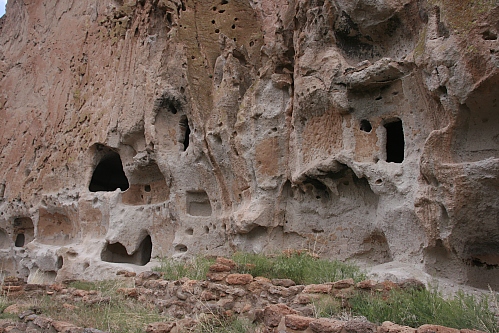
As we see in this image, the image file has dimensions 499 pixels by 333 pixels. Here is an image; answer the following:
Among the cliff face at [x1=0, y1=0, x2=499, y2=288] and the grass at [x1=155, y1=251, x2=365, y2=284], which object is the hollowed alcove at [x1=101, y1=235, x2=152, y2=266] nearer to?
the cliff face at [x1=0, y1=0, x2=499, y2=288]

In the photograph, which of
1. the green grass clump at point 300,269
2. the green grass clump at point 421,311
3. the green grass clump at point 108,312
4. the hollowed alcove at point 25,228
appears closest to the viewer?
the green grass clump at point 421,311

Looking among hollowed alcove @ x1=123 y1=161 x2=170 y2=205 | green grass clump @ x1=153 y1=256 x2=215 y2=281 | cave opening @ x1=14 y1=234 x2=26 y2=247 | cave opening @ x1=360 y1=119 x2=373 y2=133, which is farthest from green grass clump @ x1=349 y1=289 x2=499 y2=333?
cave opening @ x1=14 y1=234 x2=26 y2=247

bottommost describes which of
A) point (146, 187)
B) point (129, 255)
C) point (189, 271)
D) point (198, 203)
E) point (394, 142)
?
point (129, 255)

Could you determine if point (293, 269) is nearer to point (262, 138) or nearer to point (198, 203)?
point (262, 138)

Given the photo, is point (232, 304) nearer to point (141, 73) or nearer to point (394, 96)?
point (394, 96)

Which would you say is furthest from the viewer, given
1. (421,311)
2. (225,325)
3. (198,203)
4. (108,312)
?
(198,203)

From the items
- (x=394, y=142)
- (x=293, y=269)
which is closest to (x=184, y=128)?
(x=394, y=142)

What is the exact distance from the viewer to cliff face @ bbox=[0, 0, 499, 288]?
5.73m

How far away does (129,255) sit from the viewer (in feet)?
35.9

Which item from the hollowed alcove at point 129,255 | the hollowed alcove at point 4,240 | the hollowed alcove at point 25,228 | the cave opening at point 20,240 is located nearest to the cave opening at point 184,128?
the hollowed alcove at point 129,255

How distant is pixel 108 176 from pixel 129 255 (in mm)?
3670

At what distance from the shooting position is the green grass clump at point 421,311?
11.1 ft

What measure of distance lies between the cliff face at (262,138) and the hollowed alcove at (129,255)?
0.05 m

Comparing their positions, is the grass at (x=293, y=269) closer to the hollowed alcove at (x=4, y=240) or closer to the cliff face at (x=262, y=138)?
the cliff face at (x=262, y=138)
